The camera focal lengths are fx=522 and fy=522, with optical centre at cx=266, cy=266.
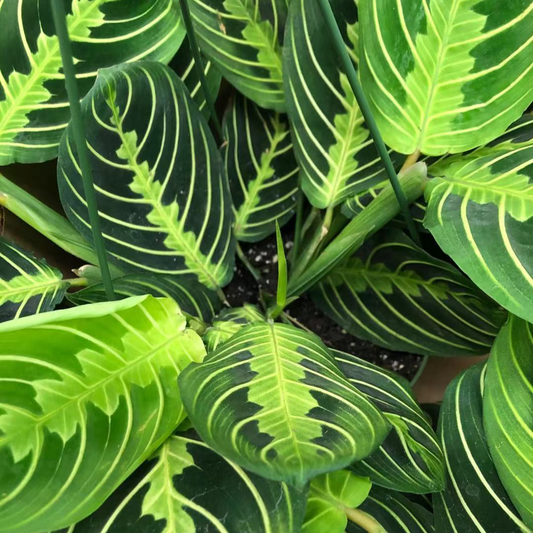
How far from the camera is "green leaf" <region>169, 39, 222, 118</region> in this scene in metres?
0.68

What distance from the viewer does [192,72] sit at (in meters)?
0.69

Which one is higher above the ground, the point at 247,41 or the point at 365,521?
the point at 247,41

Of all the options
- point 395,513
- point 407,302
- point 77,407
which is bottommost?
point 395,513

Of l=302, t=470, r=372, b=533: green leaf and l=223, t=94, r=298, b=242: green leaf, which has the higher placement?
l=223, t=94, r=298, b=242: green leaf

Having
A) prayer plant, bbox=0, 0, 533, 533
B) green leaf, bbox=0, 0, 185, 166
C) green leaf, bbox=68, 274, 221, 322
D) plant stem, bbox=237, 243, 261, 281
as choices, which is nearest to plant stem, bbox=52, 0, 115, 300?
prayer plant, bbox=0, 0, 533, 533

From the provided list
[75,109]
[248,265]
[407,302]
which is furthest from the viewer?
[248,265]

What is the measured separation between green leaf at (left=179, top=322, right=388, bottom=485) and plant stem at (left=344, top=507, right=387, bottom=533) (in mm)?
126

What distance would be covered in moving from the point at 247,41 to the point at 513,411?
529 millimetres

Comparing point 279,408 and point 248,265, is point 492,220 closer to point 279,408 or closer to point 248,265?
point 279,408

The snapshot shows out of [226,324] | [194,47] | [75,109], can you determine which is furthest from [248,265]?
[75,109]

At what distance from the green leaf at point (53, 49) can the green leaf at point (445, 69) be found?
0.24 meters

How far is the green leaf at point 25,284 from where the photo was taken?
0.59m

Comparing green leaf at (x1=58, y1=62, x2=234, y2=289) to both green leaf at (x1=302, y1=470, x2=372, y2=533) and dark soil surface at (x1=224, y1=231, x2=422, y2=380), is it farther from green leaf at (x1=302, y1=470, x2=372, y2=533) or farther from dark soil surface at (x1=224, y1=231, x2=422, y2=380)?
green leaf at (x1=302, y1=470, x2=372, y2=533)

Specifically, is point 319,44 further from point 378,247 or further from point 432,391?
point 432,391
